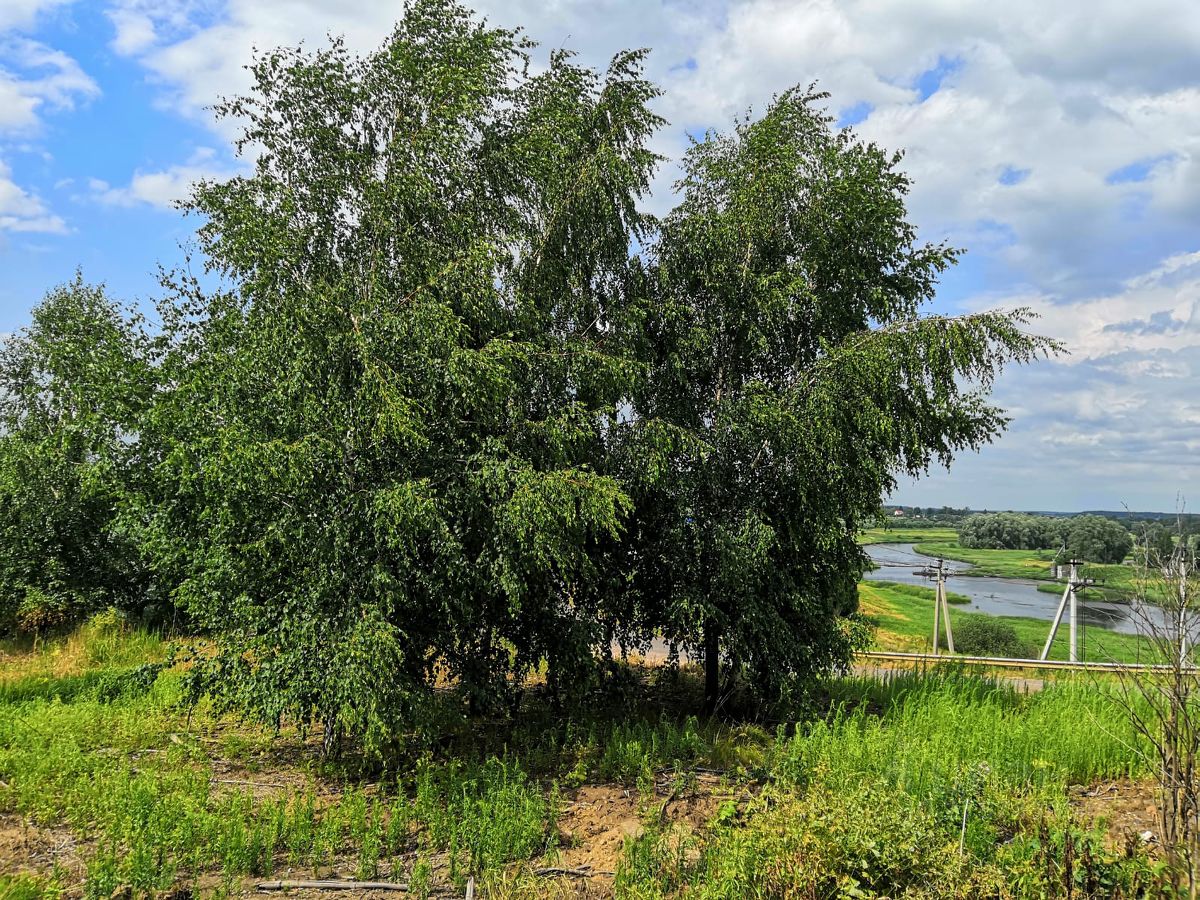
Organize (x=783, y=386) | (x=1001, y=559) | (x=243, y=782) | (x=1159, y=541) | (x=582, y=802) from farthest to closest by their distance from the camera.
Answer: (x=1001, y=559)
(x=783, y=386)
(x=243, y=782)
(x=582, y=802)
(x=1159, y=541)

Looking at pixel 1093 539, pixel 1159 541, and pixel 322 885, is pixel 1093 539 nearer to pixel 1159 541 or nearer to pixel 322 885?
pixel 1159 541

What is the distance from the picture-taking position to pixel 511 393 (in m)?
6.25

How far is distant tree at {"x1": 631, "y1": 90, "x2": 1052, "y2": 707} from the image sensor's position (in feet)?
23.5

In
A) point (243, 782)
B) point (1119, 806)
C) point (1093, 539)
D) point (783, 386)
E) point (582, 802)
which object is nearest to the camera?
point (1119, 806)

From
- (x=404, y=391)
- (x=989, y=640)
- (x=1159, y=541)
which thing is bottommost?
(x=989, y=640)

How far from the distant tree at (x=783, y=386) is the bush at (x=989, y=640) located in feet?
35.4

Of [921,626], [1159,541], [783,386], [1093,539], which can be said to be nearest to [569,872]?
[1159,541]

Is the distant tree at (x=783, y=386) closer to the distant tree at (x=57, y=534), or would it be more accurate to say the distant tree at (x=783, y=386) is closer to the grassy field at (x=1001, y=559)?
the distant tree at (x=57, y=534)

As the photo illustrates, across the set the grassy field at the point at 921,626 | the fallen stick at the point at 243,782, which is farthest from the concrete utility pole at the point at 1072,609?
the fallen stick at the point at 243,782

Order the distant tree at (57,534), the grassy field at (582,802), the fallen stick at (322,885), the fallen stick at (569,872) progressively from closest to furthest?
the grassy field at (582,802) → the fallen stick at (322,885) → the fallen stick at (569,872) → the distant tree at (57,534)

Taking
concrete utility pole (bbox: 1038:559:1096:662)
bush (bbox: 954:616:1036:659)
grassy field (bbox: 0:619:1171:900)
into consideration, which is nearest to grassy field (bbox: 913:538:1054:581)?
bush (bbox: 954:616:1036:659)

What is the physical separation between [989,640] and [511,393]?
53.6 ft

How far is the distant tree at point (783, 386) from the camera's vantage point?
716 cm

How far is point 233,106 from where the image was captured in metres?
6.82
